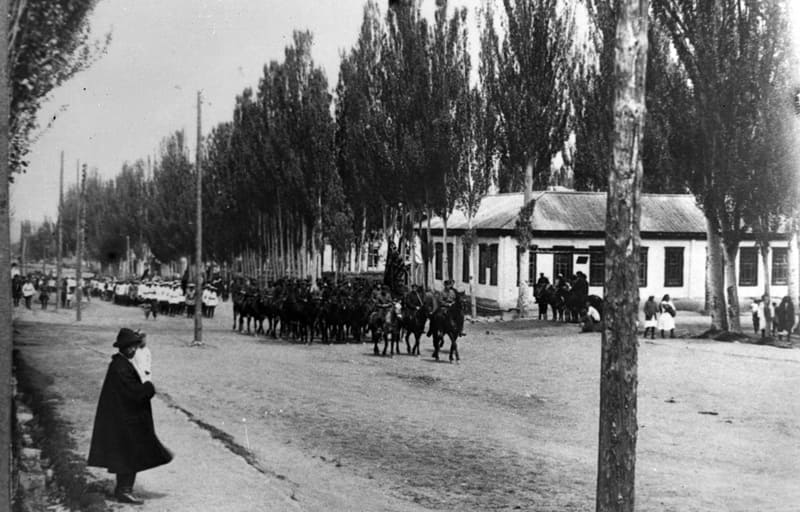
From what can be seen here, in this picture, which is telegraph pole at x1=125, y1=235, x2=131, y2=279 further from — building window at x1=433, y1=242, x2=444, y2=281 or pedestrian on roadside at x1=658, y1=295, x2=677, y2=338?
building window at x1=433, y1=242, x2=444, y2=281

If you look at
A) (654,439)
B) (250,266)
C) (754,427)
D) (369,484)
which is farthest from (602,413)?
(250,266)

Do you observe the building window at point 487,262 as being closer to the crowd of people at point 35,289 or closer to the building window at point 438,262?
the building window at point 438,262

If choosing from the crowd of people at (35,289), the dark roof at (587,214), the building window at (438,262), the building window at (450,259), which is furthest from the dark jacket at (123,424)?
the building window at (438,262)

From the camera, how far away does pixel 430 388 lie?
11.4 m

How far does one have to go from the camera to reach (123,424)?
5.55 metres

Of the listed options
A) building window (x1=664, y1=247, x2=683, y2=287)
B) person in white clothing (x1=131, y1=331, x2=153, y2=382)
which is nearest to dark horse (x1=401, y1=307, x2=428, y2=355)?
building window (x1=664, y1=247, x2=683, y2=287)

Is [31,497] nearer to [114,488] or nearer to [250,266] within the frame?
[114,488]

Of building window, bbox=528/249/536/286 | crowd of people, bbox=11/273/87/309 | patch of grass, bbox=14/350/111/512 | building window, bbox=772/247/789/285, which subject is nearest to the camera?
patch of grass, bbox=14/350/111/512

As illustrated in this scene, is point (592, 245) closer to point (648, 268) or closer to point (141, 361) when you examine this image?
point (648, 268)

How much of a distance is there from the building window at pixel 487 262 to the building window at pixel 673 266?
16.3ft

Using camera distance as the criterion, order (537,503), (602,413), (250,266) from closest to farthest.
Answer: (602,413) → (537,503) → (250,266)

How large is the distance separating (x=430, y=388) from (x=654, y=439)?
387 centimetres

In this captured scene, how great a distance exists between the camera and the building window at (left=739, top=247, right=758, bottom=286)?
18.6 m

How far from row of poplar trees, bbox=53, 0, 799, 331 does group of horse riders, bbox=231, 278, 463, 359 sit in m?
1.04
